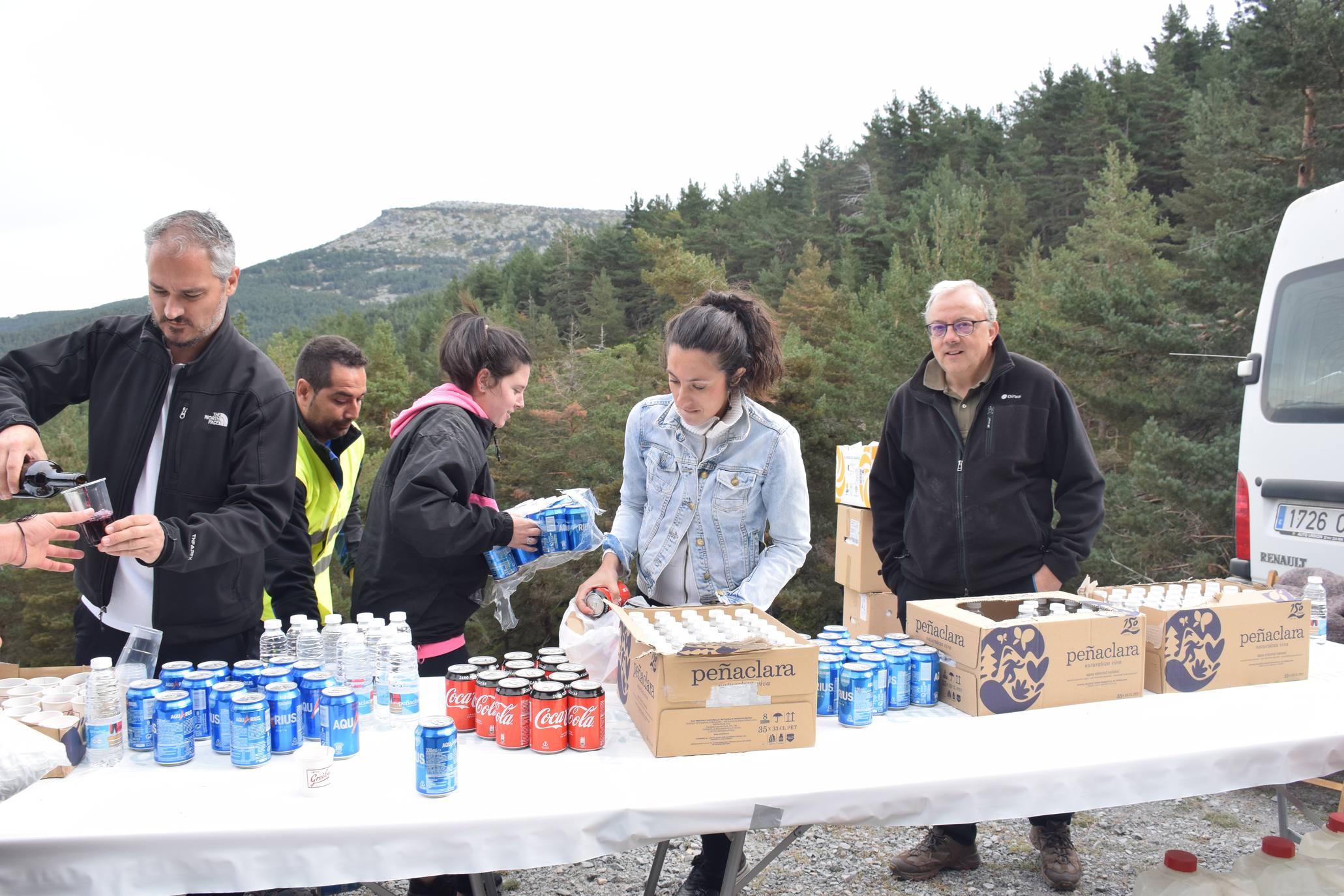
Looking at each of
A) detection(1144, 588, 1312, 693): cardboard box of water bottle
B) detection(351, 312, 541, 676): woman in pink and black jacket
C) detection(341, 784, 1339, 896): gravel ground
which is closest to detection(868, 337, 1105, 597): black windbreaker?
detection(1144, 588, 1312, 693): cardboard box of water bottle

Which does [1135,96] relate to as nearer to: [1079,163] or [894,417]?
[1079,163]

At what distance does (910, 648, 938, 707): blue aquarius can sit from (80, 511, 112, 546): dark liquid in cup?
1.91 meters

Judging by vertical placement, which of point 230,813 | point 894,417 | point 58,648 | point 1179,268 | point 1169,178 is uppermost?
point 1169,178

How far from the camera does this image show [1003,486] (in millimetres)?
2883

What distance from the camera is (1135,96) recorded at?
28531mm

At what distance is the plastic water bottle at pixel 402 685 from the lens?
208cm

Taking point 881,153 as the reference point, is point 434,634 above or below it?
below

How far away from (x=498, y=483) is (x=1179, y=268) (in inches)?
509

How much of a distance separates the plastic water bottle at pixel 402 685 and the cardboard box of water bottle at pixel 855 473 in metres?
3.99

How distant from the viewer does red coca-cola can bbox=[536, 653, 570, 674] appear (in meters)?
2.12

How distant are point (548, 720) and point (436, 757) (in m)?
0.28

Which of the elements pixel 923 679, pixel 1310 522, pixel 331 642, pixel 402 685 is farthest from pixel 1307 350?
pixel 331 642

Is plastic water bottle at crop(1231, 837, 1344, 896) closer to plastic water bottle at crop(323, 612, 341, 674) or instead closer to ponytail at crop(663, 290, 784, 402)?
ponytail at crop(663, 290, 784, 402)

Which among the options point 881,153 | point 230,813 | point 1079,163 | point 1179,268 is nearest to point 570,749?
point 230,813
